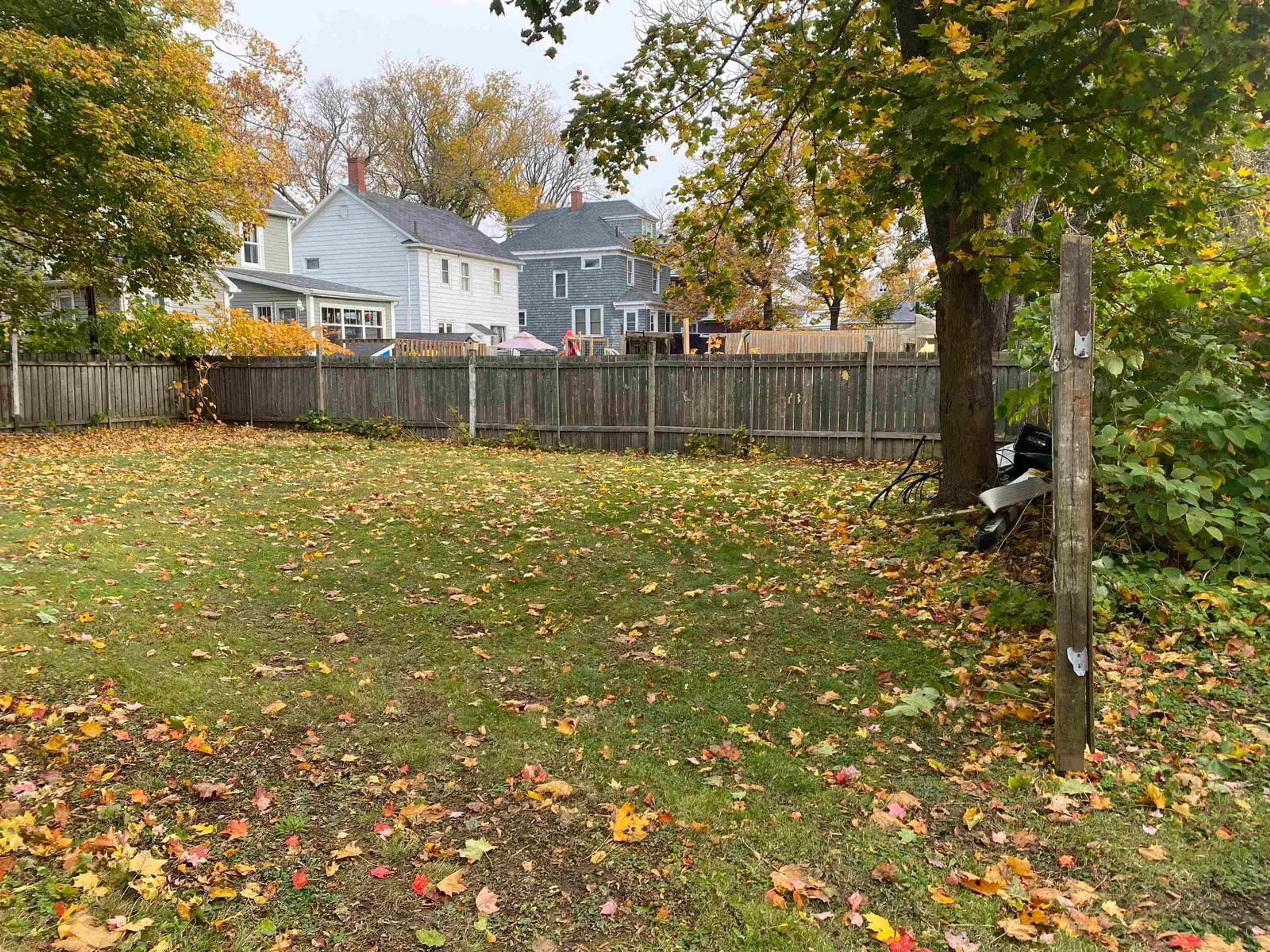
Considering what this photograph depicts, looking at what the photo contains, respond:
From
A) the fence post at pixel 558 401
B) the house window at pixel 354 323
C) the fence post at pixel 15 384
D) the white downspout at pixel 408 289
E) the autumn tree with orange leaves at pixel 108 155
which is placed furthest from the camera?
the white downspout at pixel 408 289

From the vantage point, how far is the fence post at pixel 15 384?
14836 millimetres

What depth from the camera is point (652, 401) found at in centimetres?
1434

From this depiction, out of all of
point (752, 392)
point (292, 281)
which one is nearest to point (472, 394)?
point (752, 392)

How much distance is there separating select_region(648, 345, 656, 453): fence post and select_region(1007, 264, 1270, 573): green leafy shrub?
901 cm

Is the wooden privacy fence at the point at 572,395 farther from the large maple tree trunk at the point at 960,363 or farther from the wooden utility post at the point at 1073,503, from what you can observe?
the wooden utility post at the point at 1073,503

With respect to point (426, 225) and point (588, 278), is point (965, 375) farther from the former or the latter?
point (588, 278)

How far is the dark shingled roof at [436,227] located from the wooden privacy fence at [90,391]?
15.9 meters

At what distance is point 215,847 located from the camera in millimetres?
3029

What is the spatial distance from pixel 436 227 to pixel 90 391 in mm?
20086

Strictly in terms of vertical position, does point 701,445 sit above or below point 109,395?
below

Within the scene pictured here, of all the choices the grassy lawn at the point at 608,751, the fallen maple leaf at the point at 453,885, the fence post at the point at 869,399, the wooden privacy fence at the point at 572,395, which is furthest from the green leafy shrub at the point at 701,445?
the fallen maple leaf at the point at 453,885

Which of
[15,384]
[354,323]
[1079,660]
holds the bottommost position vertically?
[1079,660]

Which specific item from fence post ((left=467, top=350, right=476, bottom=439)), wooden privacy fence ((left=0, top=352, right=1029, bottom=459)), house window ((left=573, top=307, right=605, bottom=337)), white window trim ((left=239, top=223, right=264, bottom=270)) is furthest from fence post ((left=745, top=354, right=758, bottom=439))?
house window ((left=573, top=307, right=605, bottom=337))

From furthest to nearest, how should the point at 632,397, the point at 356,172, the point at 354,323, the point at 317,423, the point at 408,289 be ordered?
the point at 356,172
the point at 408,289
the point at 354,323
the point at 317,423
the point at 632,397
